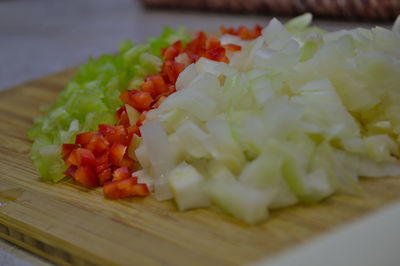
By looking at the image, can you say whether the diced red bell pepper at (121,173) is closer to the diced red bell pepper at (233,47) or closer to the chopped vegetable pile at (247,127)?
the chopped vegetable pile at (247,127)

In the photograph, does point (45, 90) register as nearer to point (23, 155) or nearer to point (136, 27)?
point (23, 155)

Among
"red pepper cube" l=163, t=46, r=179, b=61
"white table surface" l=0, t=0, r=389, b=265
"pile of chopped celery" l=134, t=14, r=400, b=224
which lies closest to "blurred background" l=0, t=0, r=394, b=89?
"white table surface" l=0, t=0, r=389, b=265

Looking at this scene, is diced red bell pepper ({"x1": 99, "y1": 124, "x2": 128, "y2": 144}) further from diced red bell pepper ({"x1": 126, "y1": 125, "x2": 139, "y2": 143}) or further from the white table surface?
the white table surface

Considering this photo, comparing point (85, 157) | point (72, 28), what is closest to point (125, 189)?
point (85, 157)

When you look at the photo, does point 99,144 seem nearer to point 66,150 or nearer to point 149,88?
point 66,150

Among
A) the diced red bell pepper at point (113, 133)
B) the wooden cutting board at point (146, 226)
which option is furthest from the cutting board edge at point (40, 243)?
the diced red bell pepper at point (113, 133)

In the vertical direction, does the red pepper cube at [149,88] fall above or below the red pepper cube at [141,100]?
above
